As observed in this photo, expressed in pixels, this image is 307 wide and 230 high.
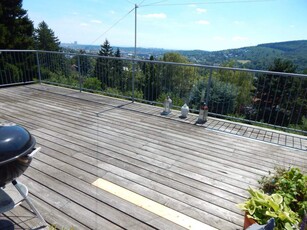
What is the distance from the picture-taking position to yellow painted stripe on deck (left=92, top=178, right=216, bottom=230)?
1.76 m

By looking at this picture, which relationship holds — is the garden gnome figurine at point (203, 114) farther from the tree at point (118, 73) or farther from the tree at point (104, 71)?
the tree at point (104, 71)

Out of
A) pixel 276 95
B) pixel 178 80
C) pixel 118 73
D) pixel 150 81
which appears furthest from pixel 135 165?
pixel 178 80

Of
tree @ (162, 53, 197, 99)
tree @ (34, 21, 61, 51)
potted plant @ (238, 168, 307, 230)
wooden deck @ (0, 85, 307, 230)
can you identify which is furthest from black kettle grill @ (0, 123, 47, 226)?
tree @ (34, 21, 61, 51)

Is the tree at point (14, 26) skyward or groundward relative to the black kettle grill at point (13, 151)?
skyward

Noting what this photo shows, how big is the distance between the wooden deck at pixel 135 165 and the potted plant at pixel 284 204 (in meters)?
0.35

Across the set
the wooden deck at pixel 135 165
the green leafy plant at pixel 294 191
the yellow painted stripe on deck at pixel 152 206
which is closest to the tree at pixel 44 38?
the wooden deck at pixel 135 165

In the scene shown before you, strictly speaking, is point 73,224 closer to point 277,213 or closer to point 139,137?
point 277,213

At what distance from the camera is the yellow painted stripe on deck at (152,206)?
1.76 m

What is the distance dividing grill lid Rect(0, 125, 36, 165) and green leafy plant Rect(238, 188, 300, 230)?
1.50 meters

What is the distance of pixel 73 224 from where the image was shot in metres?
1.70

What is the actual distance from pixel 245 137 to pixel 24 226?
3133 millimetres

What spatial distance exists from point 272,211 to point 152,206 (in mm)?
948

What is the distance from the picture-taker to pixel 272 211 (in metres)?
1.43

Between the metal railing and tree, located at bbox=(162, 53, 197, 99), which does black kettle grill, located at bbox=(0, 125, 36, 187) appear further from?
tree, located at bbox=(162, 53, 197, 99)
